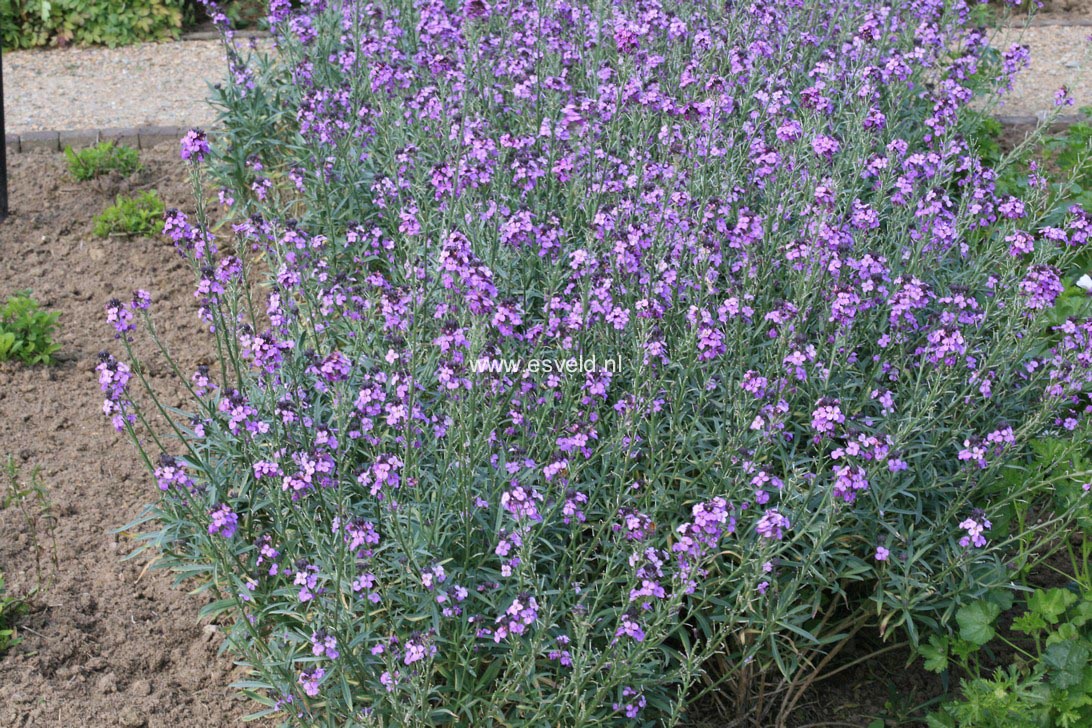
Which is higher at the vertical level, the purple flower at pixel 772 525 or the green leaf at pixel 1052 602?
the purple flower at pixel 772 525

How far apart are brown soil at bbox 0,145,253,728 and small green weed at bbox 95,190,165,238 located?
2.5 inches

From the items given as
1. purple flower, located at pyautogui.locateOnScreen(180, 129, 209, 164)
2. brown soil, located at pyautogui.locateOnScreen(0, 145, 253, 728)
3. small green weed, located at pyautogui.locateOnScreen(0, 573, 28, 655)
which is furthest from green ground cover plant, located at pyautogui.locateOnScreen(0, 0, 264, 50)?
small green weed, located at pyautogui.locateOnScreen(0, 573, 28, 655)

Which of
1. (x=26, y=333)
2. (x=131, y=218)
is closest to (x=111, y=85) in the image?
(x=131, y=218)

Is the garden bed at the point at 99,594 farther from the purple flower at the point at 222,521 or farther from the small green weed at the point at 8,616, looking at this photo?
the purple flower at the point at 222,521

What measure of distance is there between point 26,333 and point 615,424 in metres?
2.97

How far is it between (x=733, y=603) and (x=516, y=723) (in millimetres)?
735

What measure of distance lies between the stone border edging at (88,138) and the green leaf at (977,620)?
→ 557 centimetres

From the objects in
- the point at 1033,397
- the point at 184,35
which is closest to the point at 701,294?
the point at 1033,397

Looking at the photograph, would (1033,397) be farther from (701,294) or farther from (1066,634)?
(701,294)

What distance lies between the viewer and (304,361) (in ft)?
11.3

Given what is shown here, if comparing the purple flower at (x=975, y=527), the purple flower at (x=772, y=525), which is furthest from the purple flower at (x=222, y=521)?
the purple flower at (x=975, y=527)

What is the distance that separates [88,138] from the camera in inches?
273

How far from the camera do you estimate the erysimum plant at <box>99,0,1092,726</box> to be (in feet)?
9.31

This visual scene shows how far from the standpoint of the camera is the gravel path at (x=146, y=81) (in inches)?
289
